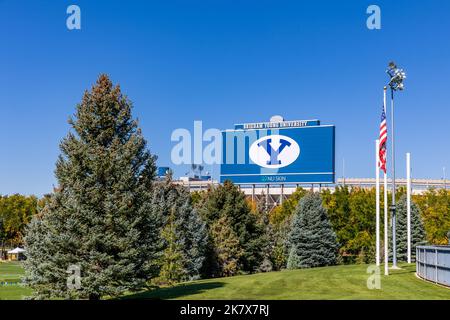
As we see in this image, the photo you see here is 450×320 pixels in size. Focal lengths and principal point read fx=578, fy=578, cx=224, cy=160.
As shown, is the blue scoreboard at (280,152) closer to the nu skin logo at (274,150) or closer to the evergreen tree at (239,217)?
the nu skin logo at (274,150)

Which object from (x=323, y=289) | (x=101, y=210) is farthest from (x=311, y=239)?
(x=101, y=210)


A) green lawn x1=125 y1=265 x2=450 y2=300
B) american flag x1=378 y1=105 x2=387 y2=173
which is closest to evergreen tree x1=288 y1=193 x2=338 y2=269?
green lawn x1=125 y1=265 x2=450 y2=300

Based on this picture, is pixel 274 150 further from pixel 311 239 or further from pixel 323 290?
pixel 323 290

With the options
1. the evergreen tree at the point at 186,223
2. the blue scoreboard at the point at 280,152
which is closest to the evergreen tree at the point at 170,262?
the evergreen tree at the point at 186,223

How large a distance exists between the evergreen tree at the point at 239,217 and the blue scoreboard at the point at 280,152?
19808 mm

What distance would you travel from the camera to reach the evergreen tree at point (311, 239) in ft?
194

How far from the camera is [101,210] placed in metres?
23.8

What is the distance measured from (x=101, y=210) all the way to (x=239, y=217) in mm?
34457

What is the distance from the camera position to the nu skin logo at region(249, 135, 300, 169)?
7762cm

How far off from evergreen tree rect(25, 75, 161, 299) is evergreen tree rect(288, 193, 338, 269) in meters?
35.5

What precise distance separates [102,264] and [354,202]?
53.6m

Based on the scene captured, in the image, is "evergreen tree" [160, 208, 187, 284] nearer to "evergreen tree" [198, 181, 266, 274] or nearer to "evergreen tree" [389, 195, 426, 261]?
"evergreen tree" [198, 181, 266, 274]
